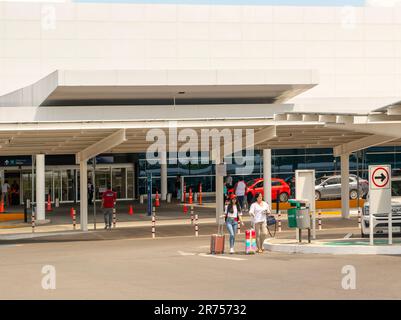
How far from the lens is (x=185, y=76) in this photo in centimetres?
4691

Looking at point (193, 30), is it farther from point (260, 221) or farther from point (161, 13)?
point (260, 221)

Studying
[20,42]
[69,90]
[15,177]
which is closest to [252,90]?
[69,90]

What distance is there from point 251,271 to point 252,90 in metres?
30.0

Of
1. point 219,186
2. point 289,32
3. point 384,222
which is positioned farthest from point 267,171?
point 384,222

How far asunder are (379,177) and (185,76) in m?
23.1

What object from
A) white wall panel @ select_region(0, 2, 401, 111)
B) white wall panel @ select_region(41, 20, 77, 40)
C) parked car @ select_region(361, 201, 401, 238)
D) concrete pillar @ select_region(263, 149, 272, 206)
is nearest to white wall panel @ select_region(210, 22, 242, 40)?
white wall panel @ select_region(0, 2, 401, 111)

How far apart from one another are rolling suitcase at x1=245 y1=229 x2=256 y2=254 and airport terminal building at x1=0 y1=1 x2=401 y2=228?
12.5m

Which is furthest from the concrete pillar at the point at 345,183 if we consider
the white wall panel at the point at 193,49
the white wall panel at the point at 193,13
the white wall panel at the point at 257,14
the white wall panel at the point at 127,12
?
the white wall panel at the point at 127,12

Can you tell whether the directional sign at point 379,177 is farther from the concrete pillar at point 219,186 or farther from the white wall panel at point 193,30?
the white wall panel at point 193,30

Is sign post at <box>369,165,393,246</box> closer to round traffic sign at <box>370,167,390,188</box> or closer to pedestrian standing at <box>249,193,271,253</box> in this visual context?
round traffic sign at <box>370,167,390,188</box>

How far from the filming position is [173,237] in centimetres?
3409

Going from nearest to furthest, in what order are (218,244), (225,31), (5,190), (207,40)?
(218,244)
(207,40)
(225,31)
(5,190)

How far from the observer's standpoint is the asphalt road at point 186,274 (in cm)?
1576

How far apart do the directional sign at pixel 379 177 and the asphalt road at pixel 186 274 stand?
277 cm
